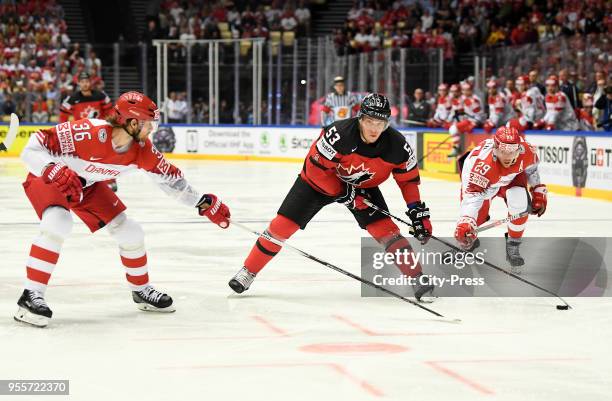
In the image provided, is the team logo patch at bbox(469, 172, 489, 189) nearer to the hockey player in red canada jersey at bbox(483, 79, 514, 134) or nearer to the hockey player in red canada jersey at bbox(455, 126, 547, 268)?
the hockey player in red canada jersey at bbox(455, 126, 547, 268)

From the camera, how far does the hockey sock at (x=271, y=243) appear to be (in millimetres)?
5930

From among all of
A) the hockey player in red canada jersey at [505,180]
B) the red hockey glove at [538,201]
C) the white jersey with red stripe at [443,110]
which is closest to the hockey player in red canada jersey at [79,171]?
the hockey player in red canada jersey at [505,180]

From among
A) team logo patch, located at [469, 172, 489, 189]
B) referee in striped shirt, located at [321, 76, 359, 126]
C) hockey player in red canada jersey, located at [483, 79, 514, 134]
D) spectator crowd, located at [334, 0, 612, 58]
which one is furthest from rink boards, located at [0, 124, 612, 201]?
team logo patch, located at [469, 172, 489, 189]

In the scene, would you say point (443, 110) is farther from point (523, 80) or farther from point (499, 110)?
point (523, 80)

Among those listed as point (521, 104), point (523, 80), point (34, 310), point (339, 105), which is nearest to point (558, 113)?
point (521, 104)

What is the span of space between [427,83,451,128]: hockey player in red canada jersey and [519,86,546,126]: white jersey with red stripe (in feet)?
7.26

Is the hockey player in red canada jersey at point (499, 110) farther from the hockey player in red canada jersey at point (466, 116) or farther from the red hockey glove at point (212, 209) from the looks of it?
the red hockey glove at point (212, 209)

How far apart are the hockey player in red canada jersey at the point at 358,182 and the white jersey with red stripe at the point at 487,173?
794 mm

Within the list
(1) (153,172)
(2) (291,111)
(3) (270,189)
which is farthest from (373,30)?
(1) (153,172)

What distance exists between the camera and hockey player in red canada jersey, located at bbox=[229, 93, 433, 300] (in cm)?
566

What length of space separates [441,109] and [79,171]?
12632 mm

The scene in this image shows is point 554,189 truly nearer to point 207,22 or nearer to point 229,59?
point 229,59

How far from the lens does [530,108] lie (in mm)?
15062

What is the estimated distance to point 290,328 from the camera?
511 cm
